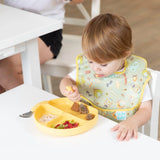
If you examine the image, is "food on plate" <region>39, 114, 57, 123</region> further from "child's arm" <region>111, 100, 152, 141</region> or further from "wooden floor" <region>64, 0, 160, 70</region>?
"wooden floor" <region>64, 0, 160, 70</region>

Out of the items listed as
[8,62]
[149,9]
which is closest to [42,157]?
[8,62]

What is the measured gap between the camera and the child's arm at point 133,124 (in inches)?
36.4

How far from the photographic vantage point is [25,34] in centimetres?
127

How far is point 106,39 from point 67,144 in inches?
15.5

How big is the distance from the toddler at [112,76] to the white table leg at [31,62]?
165mm

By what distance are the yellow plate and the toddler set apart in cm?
4

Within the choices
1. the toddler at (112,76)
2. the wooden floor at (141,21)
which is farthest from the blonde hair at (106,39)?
the wooden floor at (141,21)

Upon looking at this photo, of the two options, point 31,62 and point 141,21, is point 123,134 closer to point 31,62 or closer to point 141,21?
point 31,62

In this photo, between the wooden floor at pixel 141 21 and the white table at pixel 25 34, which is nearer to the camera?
the white table at pixel 25 34

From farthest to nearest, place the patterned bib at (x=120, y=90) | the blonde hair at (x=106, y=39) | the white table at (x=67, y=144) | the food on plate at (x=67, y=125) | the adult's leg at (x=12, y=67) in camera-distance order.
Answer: the adult's leg at (x=12, y=67)
the patterned bib at (x=120, y=90)
the blonde hair at (x=106, y=39)
the food on plate at (x=67, y=125)
the white table at (x=67, y=144)

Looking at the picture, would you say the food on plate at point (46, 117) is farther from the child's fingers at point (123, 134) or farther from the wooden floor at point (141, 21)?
the wooden floor at point (141, 21)

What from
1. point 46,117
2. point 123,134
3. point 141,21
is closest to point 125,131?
point 123,134

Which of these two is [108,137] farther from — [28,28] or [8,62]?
[8,62]

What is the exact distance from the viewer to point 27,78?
1442 mm
